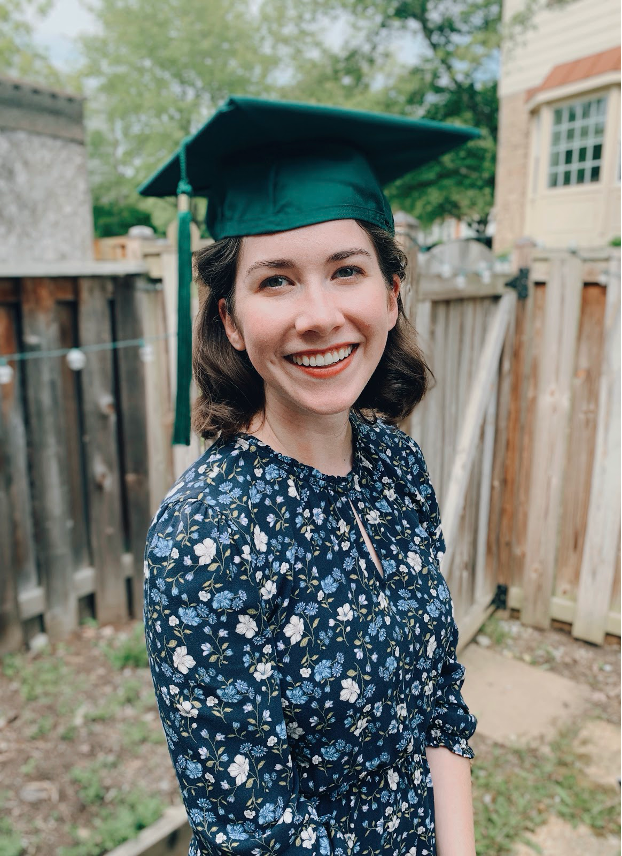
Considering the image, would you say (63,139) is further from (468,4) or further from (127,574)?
(468,4)

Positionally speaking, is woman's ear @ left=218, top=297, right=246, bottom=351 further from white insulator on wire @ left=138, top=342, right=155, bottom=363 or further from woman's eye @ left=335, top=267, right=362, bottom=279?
white insulator on wire @ left=138, top=342, right=155, bottom=363

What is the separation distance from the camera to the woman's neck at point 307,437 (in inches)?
52.9

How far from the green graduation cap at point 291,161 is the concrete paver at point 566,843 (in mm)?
2443

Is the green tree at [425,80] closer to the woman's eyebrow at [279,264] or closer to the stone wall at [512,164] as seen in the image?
the stone wall at [512,164]

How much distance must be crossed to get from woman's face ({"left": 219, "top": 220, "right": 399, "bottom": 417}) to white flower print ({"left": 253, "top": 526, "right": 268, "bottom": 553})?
26 cm

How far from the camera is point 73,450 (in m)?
3.67

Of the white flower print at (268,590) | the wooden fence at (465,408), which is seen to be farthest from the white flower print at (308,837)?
the wooden fence at (465,408)

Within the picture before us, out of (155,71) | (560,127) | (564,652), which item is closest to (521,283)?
(564,652)

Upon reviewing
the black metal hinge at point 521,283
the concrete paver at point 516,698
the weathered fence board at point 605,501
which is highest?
the black metal hinge at point 521,283

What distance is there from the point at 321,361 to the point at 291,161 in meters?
0.41

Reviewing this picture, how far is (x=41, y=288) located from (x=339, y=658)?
9.51ft

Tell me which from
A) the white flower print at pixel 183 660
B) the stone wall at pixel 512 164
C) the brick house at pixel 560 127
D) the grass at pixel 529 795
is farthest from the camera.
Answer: the stone wall at pixel 512 164

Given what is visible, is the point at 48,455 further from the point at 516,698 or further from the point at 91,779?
the point at 516,698

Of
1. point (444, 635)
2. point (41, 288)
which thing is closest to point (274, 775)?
point (444, 635)
